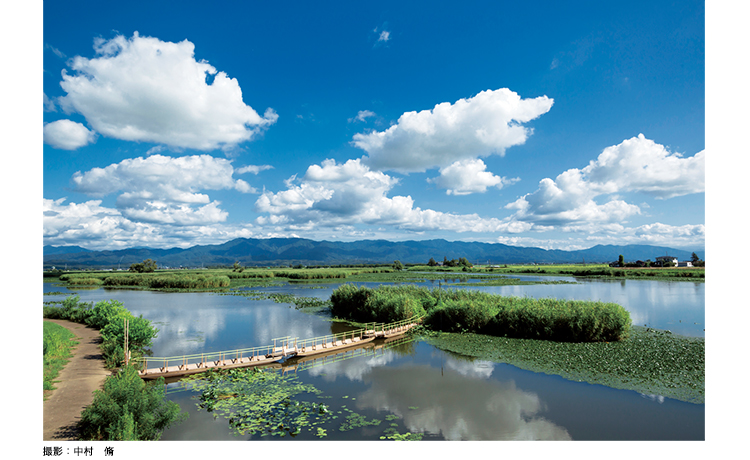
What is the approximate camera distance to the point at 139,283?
79.8 m

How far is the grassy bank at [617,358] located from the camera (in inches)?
601

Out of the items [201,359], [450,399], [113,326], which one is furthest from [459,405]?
[113,326]

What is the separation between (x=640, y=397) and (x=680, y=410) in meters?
1.36

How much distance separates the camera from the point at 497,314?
26.4 metres

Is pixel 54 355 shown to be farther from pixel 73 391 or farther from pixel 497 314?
pixel 497 314

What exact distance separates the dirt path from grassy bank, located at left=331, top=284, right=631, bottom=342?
69.0 ft

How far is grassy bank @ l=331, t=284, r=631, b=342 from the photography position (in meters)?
22.8

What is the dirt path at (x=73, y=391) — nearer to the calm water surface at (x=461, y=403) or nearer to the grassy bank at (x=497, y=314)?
the calm water surface at (x=461, y=403)

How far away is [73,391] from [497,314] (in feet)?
81.4

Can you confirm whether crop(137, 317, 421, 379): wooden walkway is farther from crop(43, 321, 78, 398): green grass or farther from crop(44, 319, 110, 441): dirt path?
crop(43, 321, 78, 398): green grass

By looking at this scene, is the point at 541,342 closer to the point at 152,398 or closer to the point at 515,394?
the point at 515,394

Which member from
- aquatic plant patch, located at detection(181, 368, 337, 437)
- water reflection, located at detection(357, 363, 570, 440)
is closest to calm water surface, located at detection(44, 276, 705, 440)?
water reflection, located at detection(357, 363, 570, 440)

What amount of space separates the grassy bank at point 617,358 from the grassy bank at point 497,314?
1122 millimetres

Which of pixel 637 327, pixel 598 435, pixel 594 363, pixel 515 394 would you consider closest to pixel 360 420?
pixel 515 394
